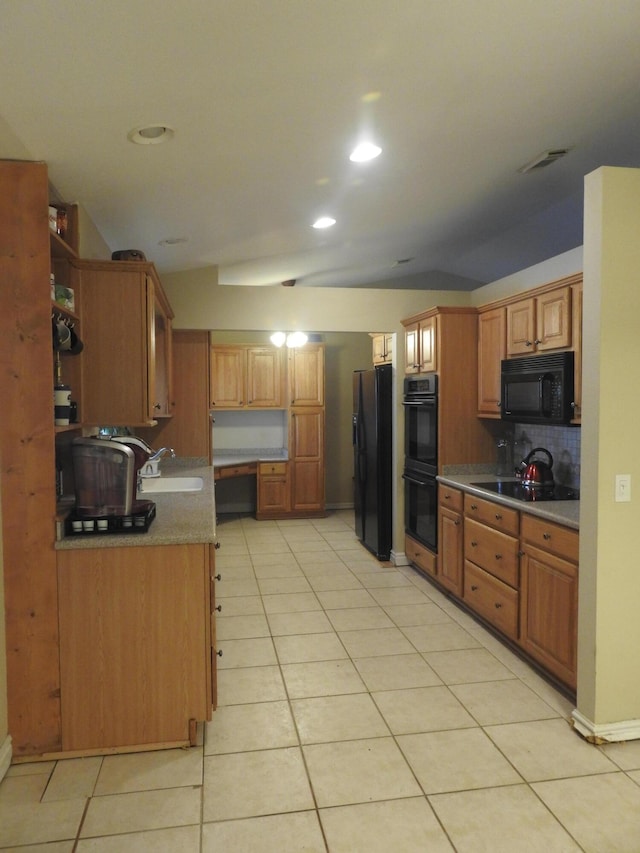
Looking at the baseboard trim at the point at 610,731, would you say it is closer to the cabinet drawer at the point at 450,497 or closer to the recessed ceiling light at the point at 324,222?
the cabinet drawer at the point at 450,497

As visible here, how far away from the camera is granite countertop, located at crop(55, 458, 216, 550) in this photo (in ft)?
7.86

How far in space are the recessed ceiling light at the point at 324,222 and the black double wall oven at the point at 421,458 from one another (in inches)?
52.3

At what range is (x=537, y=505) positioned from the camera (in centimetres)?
312

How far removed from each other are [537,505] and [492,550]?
55 centimetres

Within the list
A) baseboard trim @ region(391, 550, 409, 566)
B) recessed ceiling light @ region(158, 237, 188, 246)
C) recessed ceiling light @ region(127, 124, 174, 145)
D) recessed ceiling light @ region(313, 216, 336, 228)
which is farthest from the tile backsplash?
recessed ceiling light @ region(127, 124, 174, 145)

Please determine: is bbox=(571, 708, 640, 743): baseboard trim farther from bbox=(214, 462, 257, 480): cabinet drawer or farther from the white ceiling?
bbox=(214, 462, 257, 480): cabinet drawer

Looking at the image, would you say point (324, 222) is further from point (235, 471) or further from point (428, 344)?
point (235, 471)

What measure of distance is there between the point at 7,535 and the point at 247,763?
128 cm

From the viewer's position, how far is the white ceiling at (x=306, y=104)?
5.53 ft

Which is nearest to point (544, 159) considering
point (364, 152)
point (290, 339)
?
point (364, 152)

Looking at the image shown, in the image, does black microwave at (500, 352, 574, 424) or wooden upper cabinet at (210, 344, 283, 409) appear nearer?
black microwave at (500, 352, 574, 424)

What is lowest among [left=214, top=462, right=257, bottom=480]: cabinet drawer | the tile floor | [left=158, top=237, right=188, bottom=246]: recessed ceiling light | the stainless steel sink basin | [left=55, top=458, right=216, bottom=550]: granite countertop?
the tile floor

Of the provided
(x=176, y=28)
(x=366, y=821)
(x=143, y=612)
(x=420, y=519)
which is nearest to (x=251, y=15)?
(x=176, y=28)

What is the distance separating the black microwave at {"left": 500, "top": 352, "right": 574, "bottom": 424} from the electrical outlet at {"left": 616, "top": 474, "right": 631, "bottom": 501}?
0.77 m
